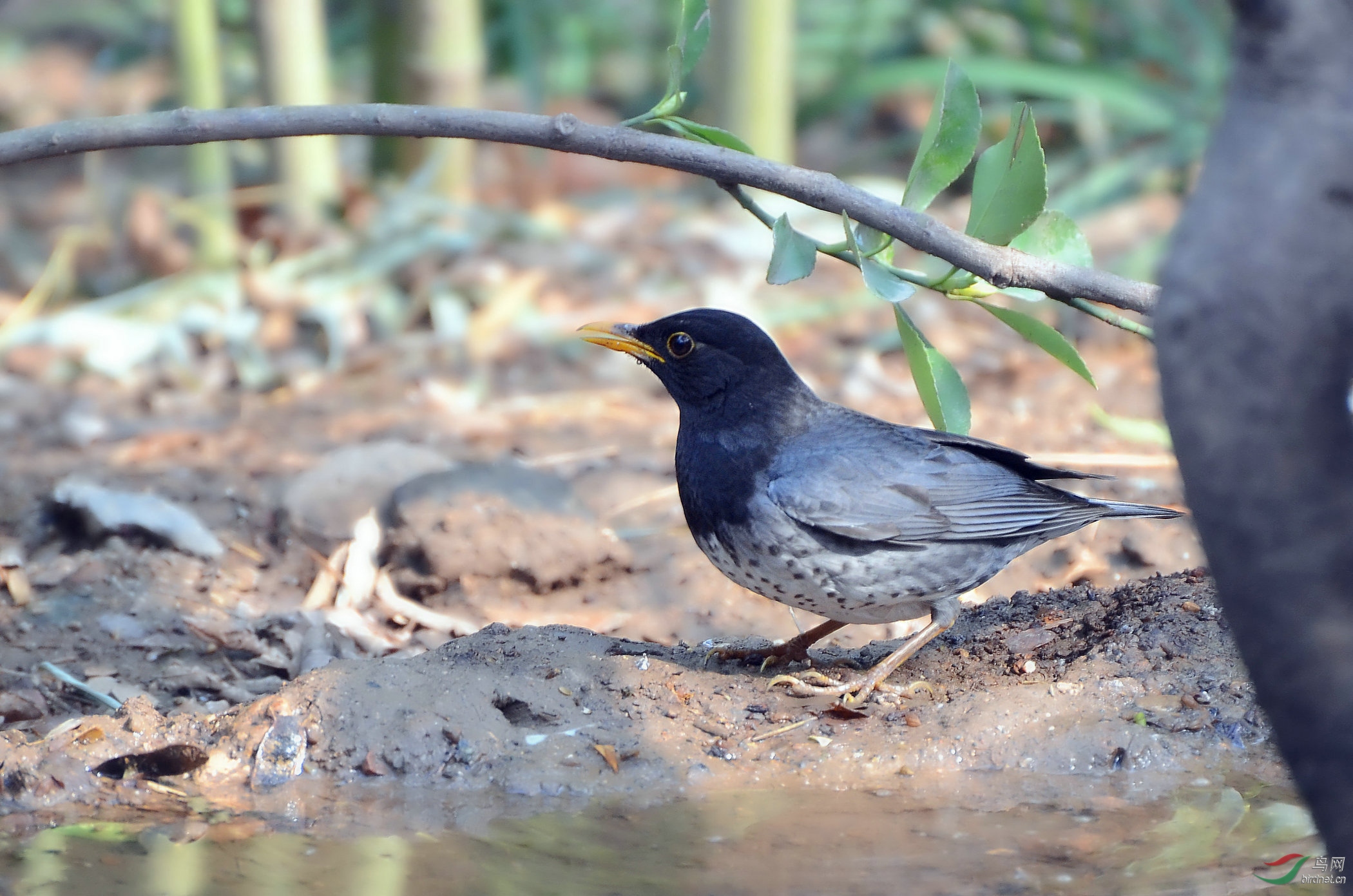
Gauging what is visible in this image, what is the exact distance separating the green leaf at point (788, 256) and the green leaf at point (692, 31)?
46 cm

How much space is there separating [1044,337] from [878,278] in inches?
20.7

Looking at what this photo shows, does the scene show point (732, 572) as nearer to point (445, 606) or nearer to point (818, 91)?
point (445, 606)

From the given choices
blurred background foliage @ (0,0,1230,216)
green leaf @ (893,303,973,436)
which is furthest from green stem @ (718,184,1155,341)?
blurred background foliage @ (0,0,1230,216)

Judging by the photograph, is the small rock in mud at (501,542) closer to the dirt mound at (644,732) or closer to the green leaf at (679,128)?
the dirt mound at (644,732)

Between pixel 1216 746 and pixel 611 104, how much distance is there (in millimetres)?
8294

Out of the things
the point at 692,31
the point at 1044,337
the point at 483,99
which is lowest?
the point at 1044,337

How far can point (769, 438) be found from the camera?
3928 mm

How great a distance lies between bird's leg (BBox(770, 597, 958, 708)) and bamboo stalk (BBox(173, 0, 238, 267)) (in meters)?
4.99

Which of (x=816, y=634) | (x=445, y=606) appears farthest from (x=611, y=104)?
(x=816, y=634)

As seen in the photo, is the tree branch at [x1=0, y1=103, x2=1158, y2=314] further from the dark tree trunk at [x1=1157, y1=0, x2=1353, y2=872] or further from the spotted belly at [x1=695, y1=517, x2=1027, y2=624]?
the dark tree trunk at [x1=1157, y1=0, x2=1353, y2=872]

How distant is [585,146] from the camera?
3.22 m

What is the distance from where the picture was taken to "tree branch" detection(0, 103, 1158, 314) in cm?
315

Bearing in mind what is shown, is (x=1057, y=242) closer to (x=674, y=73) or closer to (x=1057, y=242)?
(x=1057, y=242)

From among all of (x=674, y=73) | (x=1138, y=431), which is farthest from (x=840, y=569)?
(x=1138, y=431)
